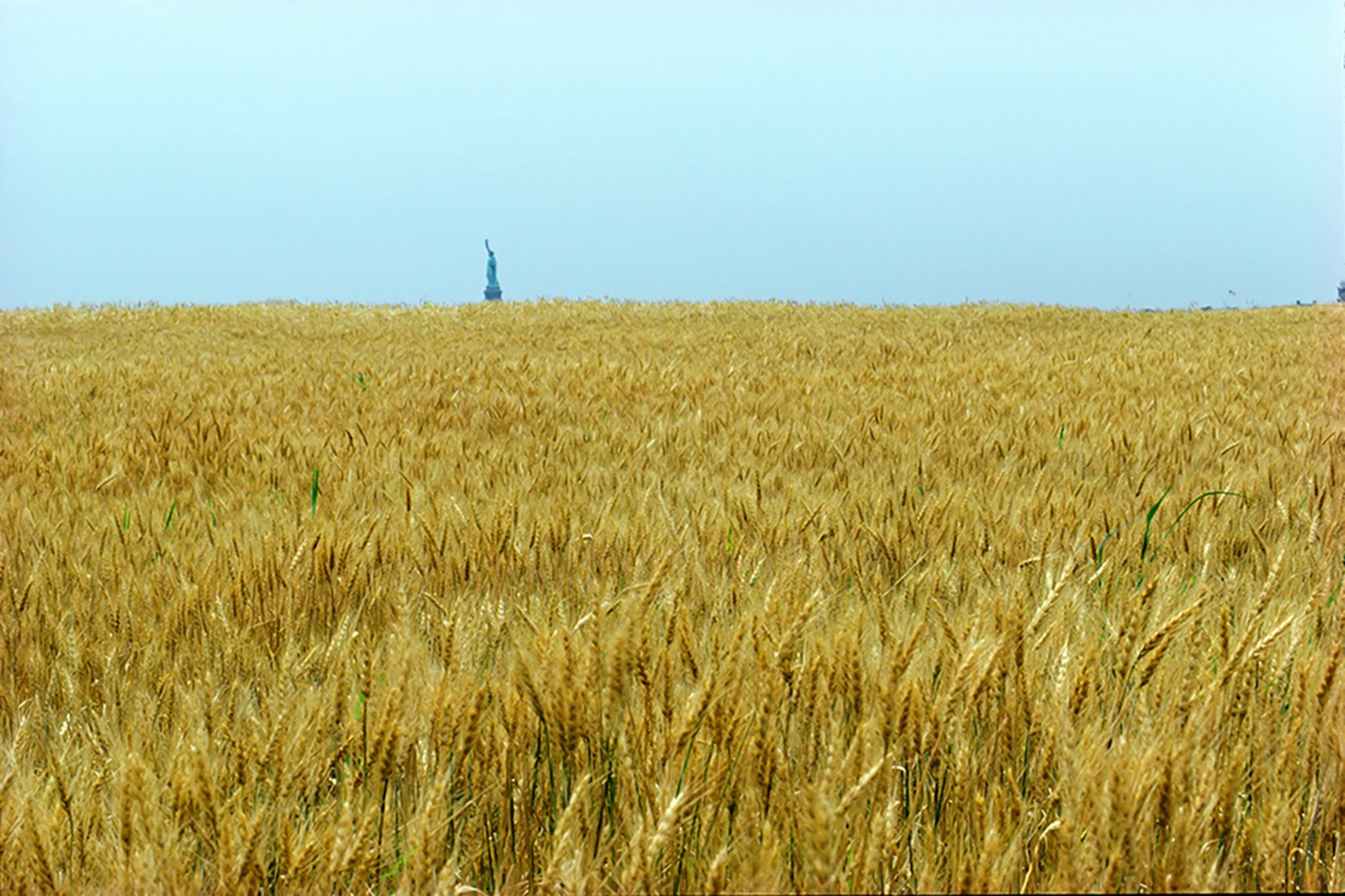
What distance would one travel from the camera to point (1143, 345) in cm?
905

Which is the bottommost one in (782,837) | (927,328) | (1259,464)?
(782,837)

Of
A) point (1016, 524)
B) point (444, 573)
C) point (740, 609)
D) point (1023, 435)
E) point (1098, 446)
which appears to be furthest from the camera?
point (1023, 435)

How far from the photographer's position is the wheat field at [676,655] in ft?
3.35

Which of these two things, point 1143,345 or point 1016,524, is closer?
point 1016,524

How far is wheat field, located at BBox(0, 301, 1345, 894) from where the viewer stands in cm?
102

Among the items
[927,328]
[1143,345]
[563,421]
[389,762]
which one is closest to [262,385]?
[563,421]

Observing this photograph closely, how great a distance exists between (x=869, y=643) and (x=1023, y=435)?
2360 mm

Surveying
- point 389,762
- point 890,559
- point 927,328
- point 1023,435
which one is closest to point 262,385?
point 1023,435

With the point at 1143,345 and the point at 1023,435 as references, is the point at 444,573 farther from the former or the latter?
the point at 1143,345

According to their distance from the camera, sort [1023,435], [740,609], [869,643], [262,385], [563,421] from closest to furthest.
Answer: [869,643], [740,609], [1023,435], [563,421], [262,385]

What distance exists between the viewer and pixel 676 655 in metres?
1.51

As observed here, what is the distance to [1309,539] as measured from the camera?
2.19m

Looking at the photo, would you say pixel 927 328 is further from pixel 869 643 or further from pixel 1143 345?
pixel 869 643

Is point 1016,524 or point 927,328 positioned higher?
point 927,328
